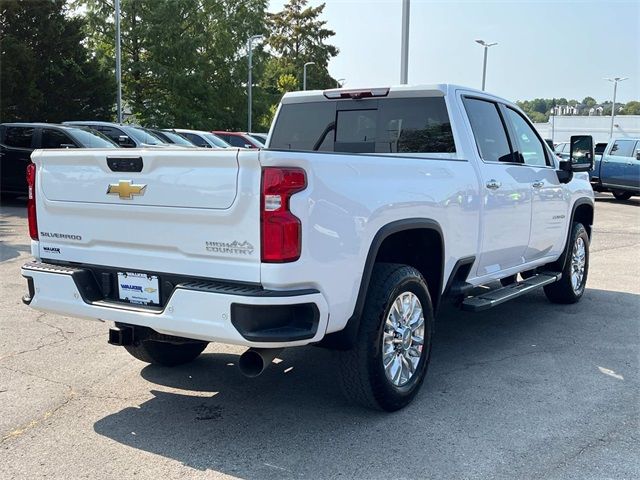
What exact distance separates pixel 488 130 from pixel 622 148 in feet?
52.5

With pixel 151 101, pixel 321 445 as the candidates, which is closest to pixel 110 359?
pixel 321 445

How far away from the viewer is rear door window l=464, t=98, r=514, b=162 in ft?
17.4

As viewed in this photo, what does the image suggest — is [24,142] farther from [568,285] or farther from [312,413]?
[312,413]

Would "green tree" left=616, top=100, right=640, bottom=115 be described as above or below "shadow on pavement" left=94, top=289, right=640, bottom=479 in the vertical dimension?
above

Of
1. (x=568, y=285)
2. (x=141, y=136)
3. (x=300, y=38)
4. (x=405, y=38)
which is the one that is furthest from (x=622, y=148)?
(x=300, y=38)

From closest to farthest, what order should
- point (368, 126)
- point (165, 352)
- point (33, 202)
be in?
point (33, 202)
point (165, 352)
point (368, 126)

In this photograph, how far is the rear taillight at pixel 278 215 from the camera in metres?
3.28

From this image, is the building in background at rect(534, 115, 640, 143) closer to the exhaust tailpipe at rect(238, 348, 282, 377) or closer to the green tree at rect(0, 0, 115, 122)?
the green tree at rect(0, 0, 115, 122)

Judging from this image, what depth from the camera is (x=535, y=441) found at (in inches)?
148

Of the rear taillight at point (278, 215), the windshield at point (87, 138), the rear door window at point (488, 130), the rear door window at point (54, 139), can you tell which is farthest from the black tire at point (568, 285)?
the rear door window at point (54, 139)

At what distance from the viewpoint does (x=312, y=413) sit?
163 inches

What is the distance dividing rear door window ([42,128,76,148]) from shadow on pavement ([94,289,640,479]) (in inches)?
392

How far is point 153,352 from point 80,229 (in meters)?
1.24

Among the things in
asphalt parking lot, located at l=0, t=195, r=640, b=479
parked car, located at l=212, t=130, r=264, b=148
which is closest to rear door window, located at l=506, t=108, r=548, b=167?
asphalt parking lot, located at l=0, t=195, r=640, b=479
